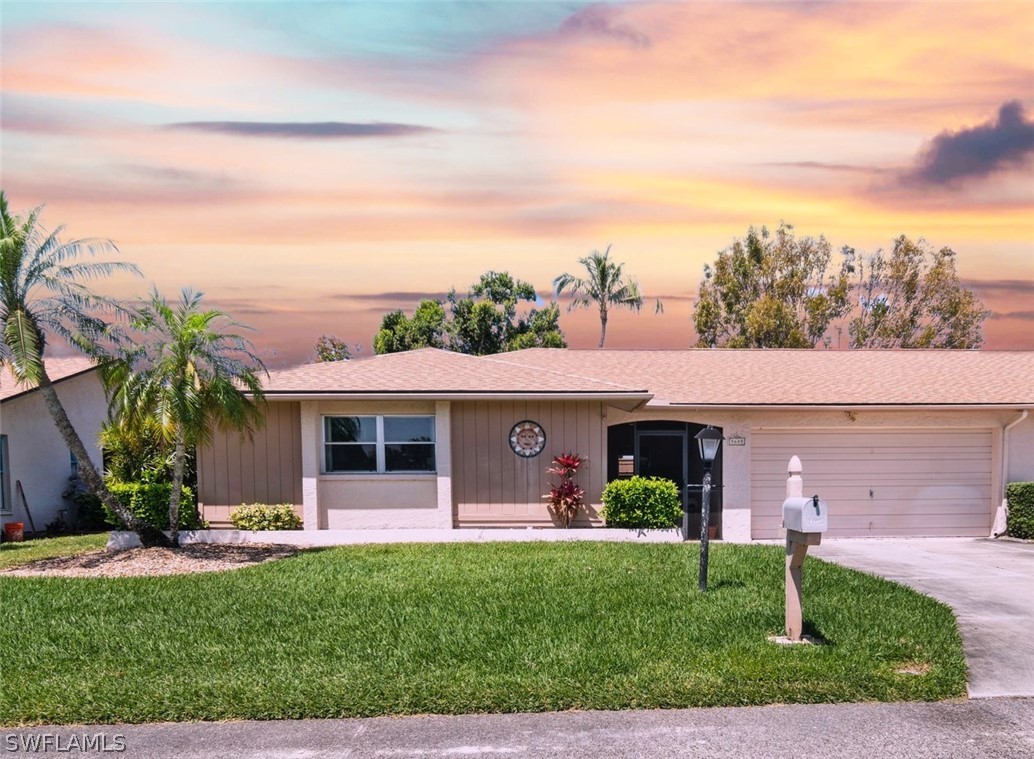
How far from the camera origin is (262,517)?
16.8 meters

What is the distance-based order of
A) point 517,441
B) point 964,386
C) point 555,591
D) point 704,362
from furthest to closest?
point 704,362 → point 964,386 → point 517,441 → point 555,591

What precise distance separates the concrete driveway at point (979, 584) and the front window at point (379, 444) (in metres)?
7.63

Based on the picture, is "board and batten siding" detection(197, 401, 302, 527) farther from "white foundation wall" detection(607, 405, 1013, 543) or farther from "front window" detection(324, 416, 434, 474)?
"white foundation wall" detection(607, 405, 1013, 543)

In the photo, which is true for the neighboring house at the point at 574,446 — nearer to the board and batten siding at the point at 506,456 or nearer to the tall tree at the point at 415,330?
the board and batten siding at the point at 506,456

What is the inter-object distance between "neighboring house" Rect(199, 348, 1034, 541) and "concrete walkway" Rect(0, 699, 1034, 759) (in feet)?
31.7

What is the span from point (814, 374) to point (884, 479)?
3000 mm

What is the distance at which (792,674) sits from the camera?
746 cm

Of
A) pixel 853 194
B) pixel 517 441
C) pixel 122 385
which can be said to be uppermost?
pixel 853 194

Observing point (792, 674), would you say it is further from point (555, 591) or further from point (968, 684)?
point (555, 591)

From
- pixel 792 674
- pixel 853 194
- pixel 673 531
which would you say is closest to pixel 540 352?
pixel 673 531

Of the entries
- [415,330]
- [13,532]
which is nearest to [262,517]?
[13,532]

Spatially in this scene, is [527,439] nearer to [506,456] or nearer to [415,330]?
[506,456]

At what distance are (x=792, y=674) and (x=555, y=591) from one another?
398cm

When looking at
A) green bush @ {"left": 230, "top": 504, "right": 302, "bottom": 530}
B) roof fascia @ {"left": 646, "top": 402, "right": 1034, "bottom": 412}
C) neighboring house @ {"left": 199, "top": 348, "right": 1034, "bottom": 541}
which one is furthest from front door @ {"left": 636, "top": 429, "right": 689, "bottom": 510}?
green bush @ {"left": 230, "top": 504, "right": 302, "bottom": 530}
